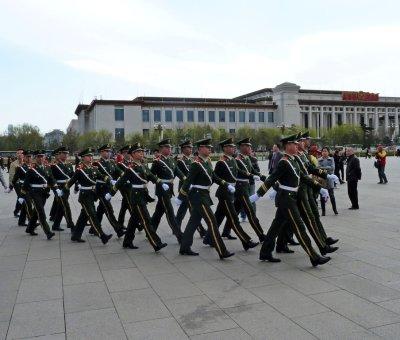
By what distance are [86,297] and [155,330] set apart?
4.66ft

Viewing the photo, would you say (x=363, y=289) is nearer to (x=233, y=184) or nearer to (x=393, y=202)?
(x=233, y=184)

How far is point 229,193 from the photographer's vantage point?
7781 millimetres

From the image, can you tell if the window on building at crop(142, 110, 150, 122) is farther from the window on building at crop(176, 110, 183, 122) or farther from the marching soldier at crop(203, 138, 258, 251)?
the marching soldier at crop(203, 138, 258, 251)

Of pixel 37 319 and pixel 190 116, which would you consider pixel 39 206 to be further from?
pixel 190 116

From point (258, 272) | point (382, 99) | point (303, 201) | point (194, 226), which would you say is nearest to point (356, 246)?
point (303, 201)

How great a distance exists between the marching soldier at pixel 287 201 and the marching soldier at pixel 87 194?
3.33 metres

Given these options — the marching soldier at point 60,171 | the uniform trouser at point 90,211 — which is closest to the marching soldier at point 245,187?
the uniform trouser at point 90,211

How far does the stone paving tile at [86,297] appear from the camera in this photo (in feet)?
16.8

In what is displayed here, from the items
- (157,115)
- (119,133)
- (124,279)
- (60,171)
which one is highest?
(157,115)

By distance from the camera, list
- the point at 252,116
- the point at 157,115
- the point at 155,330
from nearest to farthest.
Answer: the point at 155,330
the point at 157,115
the point at 252,116

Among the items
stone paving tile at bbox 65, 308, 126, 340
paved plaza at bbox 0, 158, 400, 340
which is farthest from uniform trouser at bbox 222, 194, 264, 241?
stone paving tile at bbox 65, 308, 126, 340

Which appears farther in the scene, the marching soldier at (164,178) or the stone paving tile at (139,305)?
the marching soldier at (164,178)

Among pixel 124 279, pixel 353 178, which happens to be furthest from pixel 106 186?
pixel 353 178

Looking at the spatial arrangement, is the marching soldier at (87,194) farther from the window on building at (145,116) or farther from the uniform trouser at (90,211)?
the window on building at (145,116)
